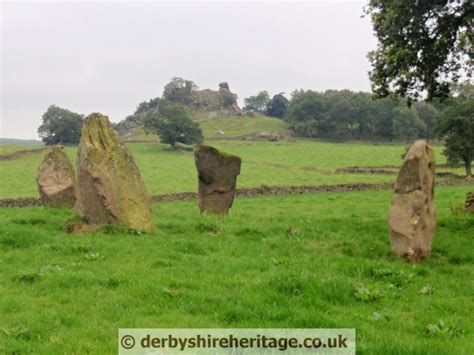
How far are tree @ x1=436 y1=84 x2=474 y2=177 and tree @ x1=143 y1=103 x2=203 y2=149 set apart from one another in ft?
198

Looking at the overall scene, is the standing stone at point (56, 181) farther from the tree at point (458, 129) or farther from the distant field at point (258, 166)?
the tree at point (458, 129)

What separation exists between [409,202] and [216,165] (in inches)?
463

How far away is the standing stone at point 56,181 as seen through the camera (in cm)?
2516

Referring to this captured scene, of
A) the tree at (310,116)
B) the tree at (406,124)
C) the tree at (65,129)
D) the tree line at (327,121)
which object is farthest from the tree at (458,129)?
the tree at (65,129)

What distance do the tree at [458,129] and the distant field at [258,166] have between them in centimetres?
714

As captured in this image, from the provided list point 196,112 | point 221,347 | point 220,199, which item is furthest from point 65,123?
point 221,347

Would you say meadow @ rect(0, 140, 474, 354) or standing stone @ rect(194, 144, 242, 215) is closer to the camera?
meadow @ rect(0, 140, 474, 354)

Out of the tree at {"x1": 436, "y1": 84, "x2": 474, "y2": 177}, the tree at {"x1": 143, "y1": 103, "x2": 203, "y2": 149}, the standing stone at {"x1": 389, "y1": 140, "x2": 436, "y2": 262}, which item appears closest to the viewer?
the standing stone at {"x1": 389, "y1": 140, "x2": 436, "y2": 262}

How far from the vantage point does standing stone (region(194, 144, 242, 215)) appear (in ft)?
79.5

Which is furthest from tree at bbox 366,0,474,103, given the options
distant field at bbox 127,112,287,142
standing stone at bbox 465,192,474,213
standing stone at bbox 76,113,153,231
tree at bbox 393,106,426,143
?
distant field at bbox 127,112,287,142

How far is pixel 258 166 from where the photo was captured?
7438 cm

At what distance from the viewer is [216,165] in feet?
79.8

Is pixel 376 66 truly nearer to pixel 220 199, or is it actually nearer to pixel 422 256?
pixel 220 199

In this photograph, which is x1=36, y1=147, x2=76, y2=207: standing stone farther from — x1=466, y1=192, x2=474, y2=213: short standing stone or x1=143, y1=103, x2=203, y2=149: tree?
x1=143, y1=103, x2=203, y2=149: tree
